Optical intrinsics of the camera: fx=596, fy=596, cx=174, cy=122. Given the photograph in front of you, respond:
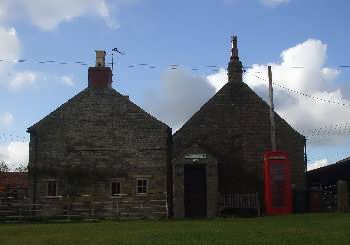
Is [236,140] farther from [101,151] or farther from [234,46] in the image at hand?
[101,151]

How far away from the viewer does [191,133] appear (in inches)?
1321

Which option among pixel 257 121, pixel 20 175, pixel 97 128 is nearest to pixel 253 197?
pixel 257 121

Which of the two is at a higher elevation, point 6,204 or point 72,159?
point 72,159

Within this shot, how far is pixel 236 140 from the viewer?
33.4m

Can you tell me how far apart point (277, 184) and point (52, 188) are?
12504mm

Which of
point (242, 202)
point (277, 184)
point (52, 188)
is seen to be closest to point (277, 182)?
point (277, 184)

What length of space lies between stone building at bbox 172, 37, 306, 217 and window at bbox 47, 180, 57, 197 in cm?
669

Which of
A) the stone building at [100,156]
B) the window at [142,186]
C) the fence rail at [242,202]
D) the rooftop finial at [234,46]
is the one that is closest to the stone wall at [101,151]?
the stone building at [100,156]

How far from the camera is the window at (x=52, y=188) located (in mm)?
32344

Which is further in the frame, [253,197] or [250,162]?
[250,162]

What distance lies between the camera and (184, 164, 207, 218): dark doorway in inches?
1229

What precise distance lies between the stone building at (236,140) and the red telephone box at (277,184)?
14.9 ft

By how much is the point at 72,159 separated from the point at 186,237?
18654 millimetres

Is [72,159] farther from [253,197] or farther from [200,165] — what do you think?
[253,197]
